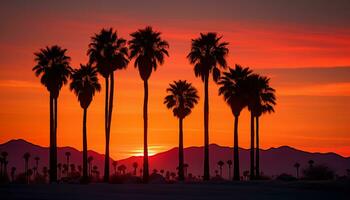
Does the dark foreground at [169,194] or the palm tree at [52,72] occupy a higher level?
the palm tree at [52,72]

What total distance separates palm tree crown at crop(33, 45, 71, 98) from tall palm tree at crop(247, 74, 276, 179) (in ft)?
80.5

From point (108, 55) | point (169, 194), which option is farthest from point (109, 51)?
point (169, 194)

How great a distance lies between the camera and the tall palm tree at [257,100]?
84125 millimetres

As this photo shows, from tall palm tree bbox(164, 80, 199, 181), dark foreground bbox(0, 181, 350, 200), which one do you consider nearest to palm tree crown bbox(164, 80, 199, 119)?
tall palm tree bbox(164, 80, 199, 181)

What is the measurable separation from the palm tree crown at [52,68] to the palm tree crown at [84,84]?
8.77ft

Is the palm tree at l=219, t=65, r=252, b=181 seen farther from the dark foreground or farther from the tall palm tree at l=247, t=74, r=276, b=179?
the dark foreground

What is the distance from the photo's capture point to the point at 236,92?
82.9m

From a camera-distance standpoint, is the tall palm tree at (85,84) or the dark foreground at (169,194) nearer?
the dark foreground at (169,194)

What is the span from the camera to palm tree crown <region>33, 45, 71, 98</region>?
3164 inches

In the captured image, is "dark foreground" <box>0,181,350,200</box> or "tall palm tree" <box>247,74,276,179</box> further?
"tall palm tree" <box>247,74,276,179</box>

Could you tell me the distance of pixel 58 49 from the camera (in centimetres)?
8062

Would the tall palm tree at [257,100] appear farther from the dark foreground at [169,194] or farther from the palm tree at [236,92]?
A: the dark foreground at [169,194]

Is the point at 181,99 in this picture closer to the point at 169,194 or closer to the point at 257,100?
the point at 257,100

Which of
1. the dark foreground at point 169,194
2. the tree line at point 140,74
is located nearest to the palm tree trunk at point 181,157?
the tree line at point 140,74
